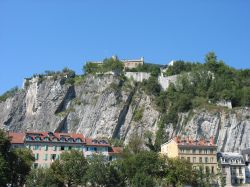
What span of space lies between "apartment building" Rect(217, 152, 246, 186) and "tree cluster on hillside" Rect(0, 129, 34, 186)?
102 ft

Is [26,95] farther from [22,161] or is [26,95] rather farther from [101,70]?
[22,161]

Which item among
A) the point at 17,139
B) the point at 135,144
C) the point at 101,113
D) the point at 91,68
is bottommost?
the point at 17,139

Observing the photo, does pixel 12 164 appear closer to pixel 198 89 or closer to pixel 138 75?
pixel 198 89

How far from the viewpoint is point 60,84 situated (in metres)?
112

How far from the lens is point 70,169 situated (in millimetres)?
62594

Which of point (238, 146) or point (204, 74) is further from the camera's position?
point (204, 74)

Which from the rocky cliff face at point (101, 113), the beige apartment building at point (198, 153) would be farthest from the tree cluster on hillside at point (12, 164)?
the rocky cliff face at point (101, 113)

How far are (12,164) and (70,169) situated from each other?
29.5 ft

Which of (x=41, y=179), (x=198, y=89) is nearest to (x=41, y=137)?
(x=41, y=179)

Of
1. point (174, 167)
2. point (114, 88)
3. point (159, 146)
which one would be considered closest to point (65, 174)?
point (174, 167)

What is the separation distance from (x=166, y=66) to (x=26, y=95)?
38203 mm

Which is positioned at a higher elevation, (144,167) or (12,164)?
(144,167)

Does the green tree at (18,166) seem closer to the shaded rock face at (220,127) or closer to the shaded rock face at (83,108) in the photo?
the shaded rock face at (220,127)

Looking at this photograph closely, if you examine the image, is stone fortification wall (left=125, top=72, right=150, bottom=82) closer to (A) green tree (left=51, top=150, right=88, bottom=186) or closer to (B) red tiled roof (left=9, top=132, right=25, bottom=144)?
(B) red tiled roof (left=9, top=132, right=25, bottom=144)
